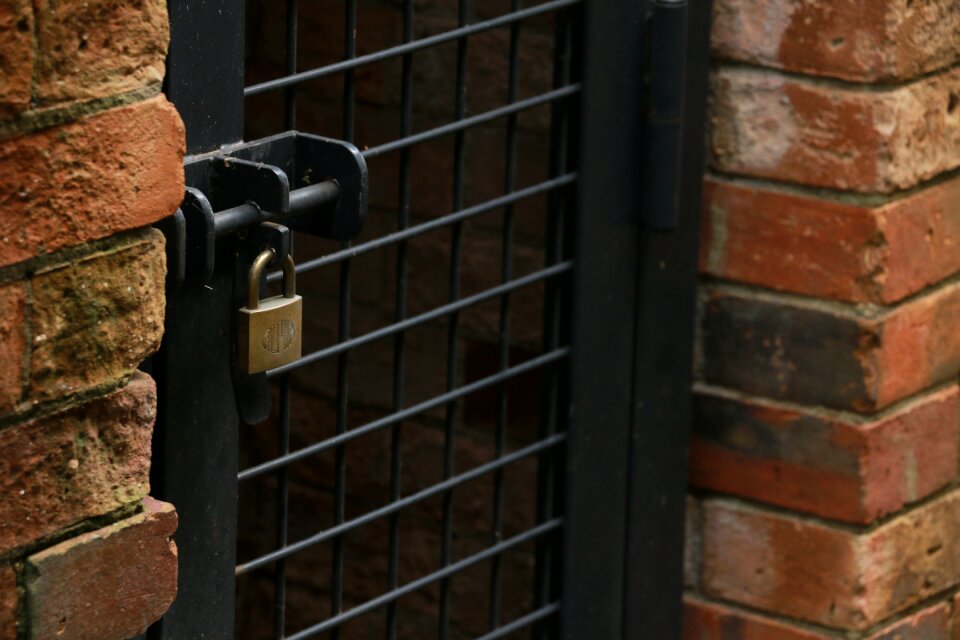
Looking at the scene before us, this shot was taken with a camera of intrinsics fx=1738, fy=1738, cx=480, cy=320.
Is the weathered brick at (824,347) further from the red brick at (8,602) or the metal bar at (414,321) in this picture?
the red brick at (8,602)

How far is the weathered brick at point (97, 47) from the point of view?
3.19 ft

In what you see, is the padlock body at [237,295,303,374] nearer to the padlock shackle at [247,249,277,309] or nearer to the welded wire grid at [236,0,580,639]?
the padlock shackle at [247,249,277,309]

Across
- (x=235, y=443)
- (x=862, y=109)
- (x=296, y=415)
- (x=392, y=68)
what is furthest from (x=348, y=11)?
(x=296, y=415)

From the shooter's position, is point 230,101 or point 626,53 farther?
point 626,53

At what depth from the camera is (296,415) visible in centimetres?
227

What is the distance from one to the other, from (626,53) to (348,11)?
42 centimetres

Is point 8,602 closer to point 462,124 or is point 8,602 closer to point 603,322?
point 462,124

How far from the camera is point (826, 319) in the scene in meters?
1.78

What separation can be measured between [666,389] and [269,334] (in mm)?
688

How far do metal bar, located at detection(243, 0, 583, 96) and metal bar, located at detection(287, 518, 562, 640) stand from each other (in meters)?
0.45

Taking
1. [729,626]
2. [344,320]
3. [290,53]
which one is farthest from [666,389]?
[290,53]

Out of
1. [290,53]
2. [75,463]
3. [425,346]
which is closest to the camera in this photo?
[75,463]

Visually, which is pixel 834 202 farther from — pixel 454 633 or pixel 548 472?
pixel 454 633

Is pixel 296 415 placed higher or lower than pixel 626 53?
lower
